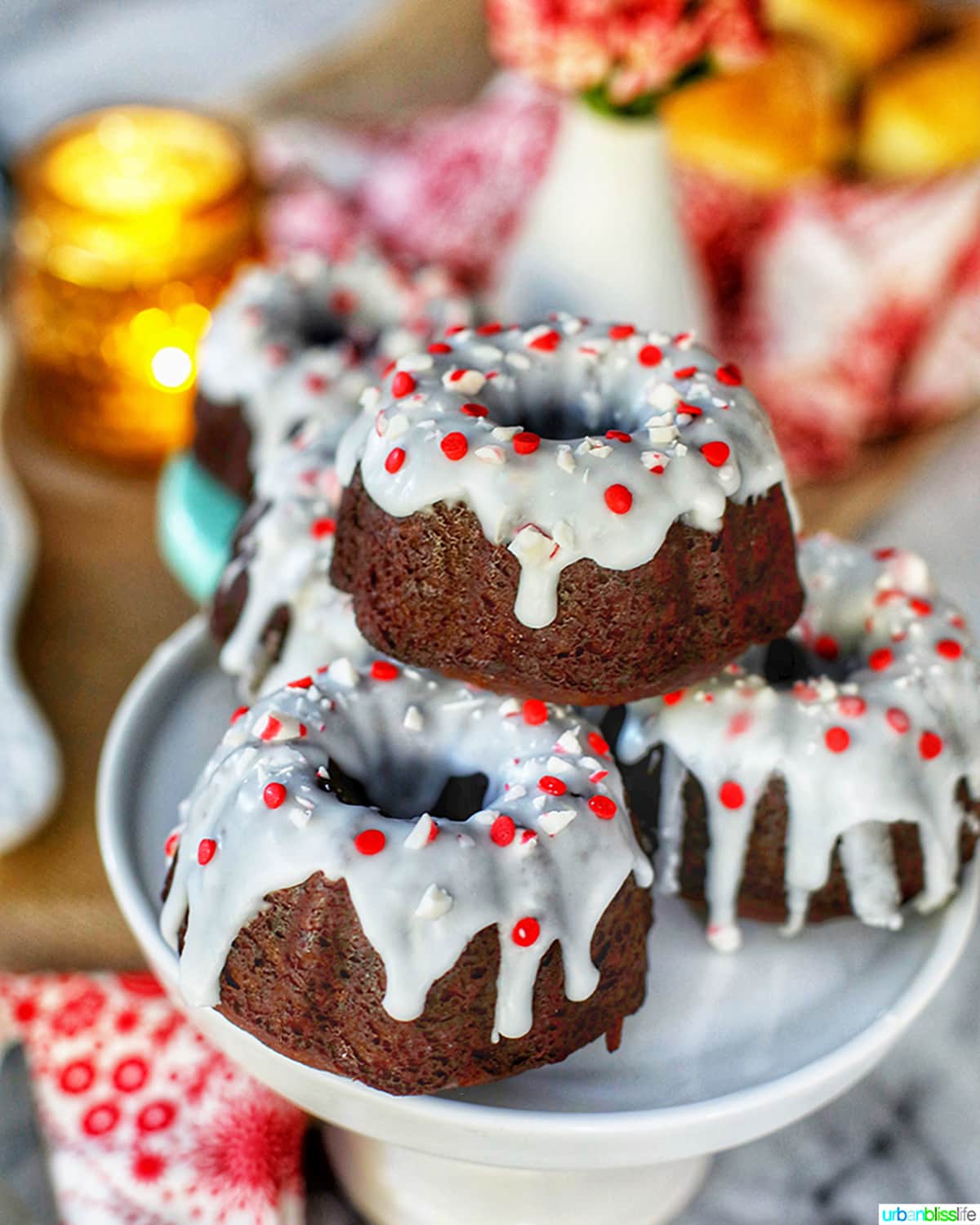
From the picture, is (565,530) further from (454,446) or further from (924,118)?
(924,118)

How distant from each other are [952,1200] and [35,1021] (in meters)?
0.74

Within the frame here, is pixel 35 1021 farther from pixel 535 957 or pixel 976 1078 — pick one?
pixel 976 1078

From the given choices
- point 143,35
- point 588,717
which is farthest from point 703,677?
point 143,35

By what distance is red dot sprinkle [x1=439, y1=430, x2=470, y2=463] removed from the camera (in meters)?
0.85

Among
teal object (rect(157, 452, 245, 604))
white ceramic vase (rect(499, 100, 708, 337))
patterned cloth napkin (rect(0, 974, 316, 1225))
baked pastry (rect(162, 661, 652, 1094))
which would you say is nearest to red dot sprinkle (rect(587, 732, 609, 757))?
baked pastry (rect(162, 661, 652, 1094))

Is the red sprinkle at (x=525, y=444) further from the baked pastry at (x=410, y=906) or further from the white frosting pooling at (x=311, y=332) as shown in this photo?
the white frosting pooling at (x=311, y=332)

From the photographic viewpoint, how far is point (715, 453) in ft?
2.86

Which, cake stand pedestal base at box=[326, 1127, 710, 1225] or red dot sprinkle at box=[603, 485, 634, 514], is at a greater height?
red dot sprinkle at box=[603, 485, 634, 514]

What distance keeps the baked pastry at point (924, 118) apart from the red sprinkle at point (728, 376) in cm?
119

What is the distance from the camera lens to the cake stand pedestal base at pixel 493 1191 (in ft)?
3.40

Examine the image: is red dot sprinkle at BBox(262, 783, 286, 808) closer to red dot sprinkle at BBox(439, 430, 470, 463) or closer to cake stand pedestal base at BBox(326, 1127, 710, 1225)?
red dot sprinkle at BBox(439, 430, 470, 463)

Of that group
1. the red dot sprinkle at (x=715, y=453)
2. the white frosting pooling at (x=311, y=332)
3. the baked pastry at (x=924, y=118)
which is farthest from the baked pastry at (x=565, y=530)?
the baked pastry at (x=924, y=118)

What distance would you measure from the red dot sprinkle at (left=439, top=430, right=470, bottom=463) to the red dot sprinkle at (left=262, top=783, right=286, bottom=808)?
8.7 inches

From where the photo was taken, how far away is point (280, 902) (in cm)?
84
